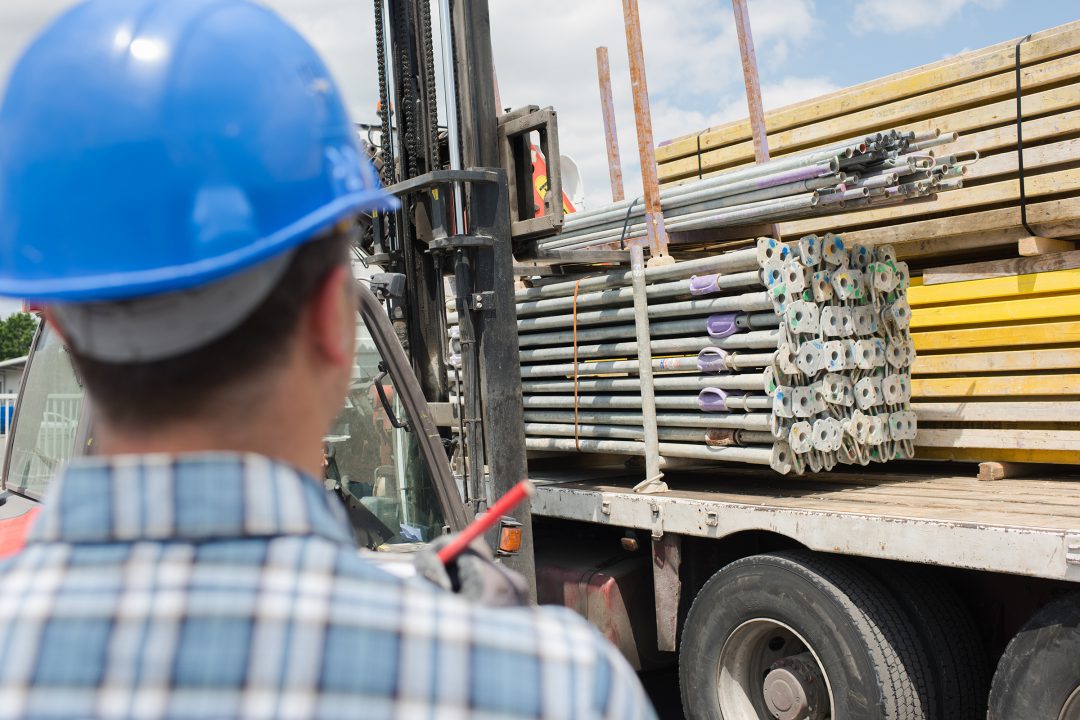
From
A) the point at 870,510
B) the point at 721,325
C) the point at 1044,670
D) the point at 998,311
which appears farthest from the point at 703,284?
the point at 1044,670

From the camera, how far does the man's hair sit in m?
0.82

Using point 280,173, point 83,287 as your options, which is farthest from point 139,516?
point 280,173

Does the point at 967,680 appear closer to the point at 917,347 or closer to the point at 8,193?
the point at 917,347

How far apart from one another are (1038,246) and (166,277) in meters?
4.31

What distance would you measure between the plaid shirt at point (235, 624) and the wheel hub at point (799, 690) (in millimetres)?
3269

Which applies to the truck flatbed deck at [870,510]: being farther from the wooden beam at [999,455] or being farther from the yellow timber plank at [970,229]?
the yellow timber plank at [970,229]

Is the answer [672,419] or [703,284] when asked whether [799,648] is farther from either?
[703,284]

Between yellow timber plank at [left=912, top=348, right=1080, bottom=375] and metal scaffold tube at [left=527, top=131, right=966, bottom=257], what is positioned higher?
metal scaffold tube at [left=527, top=131, right=966, bottom=257]

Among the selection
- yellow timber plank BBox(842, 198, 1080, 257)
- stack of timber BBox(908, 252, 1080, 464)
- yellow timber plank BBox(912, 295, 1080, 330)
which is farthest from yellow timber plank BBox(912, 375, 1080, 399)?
yellow timber plank BBox(842, 198, 1080, 257)

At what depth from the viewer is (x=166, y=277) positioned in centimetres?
81

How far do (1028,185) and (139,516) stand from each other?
14.6ft

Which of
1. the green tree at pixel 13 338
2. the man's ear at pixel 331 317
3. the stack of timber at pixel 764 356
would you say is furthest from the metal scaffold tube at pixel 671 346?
the green tree at pixel 13 338

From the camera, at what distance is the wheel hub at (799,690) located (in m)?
3.85

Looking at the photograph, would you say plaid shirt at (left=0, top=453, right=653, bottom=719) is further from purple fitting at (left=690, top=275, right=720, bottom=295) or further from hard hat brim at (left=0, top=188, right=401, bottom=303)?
purple fitting at (left=690, top=275, right=720, bottom=295)
